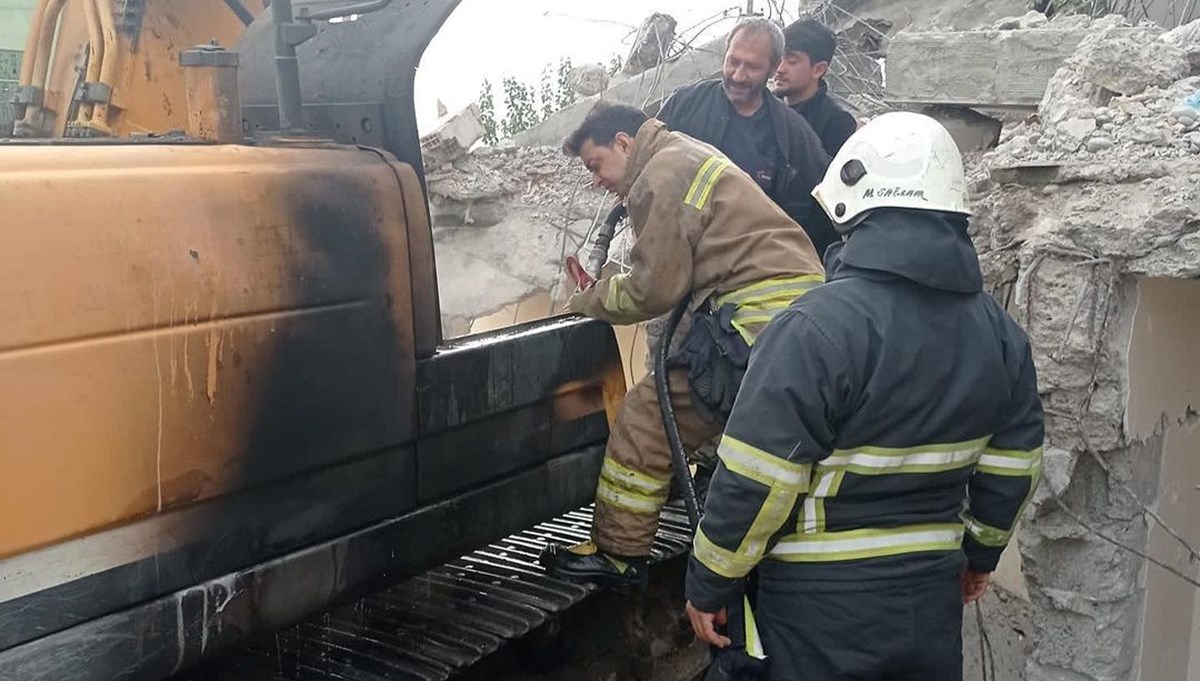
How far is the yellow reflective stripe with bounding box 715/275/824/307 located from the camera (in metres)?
3.10

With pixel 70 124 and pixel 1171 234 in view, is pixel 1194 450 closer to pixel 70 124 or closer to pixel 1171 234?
pixel 1171 234

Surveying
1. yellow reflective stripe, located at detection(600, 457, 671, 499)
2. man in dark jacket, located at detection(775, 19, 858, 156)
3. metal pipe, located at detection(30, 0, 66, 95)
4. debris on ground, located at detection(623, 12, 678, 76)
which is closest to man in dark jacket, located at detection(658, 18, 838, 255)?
man in dark jacket, located at detection(775, 19, 858, 156)

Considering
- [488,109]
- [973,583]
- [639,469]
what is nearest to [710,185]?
[639,469]

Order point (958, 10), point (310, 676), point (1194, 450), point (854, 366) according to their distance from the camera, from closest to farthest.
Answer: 1. point (854, 366)
2. point (310, 676)
3. point (1194, 450)
4. point (958, 10)

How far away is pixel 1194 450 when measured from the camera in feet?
11.9

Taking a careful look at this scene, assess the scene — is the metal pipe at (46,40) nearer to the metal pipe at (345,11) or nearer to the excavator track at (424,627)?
the metal pipe at (345,11)

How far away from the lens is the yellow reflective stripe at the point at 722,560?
2320 millimetres

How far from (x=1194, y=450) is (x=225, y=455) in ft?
10.1

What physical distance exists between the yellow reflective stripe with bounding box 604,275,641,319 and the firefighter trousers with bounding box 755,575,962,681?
37.6 inches

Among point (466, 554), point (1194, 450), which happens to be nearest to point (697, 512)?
point (466, 554)

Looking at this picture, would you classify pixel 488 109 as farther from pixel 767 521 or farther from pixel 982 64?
pixel 767 521

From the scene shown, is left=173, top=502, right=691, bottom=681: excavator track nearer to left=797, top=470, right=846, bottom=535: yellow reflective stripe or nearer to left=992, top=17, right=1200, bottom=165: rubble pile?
left=797, top=470, right=846, bottom=535: yellow reflective stripe

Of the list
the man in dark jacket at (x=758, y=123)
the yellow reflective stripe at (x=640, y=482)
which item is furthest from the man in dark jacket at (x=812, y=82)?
the yellow reflective stripe at (x=640, y=482)

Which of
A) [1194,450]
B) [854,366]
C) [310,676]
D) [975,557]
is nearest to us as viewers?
[854,366]
